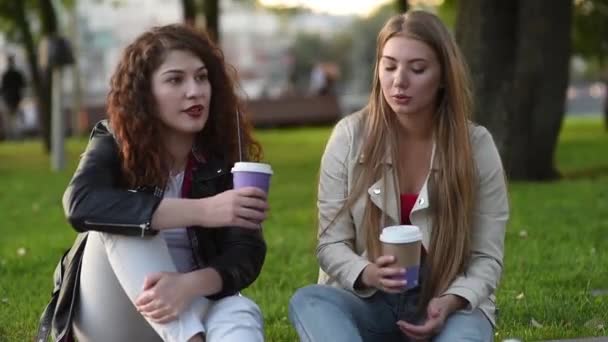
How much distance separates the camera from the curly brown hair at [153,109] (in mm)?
3398

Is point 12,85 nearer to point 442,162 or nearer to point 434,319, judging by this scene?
point 442,162

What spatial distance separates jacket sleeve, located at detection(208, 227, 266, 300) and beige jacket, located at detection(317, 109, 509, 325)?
25 centimetres

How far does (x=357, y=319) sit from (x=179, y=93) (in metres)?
0.89

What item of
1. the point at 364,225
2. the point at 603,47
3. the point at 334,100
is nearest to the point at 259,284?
the point at 364,225

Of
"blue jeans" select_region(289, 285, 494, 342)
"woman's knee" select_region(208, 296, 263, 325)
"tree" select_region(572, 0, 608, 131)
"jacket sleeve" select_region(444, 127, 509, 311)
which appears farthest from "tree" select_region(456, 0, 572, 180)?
"tree" select_region(572, 0, 608, 131)

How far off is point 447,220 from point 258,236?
580 mm

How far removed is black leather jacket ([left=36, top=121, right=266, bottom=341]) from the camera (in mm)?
3213

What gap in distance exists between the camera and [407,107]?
3529mm

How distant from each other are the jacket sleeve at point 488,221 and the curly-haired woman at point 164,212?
67 centimetres

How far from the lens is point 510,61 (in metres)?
11.0

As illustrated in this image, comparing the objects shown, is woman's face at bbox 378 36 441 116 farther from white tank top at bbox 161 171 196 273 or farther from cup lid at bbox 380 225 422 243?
white tank top at bbox 161 171 196 273

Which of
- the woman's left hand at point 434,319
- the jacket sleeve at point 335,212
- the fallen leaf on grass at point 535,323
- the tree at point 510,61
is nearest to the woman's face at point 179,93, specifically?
Answer: the jacket sleeve at point 335,212

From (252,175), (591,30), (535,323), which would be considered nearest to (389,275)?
(252,175)

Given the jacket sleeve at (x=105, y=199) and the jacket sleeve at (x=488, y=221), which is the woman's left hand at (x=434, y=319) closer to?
the jacket sleeve at (x=488, y=221)
